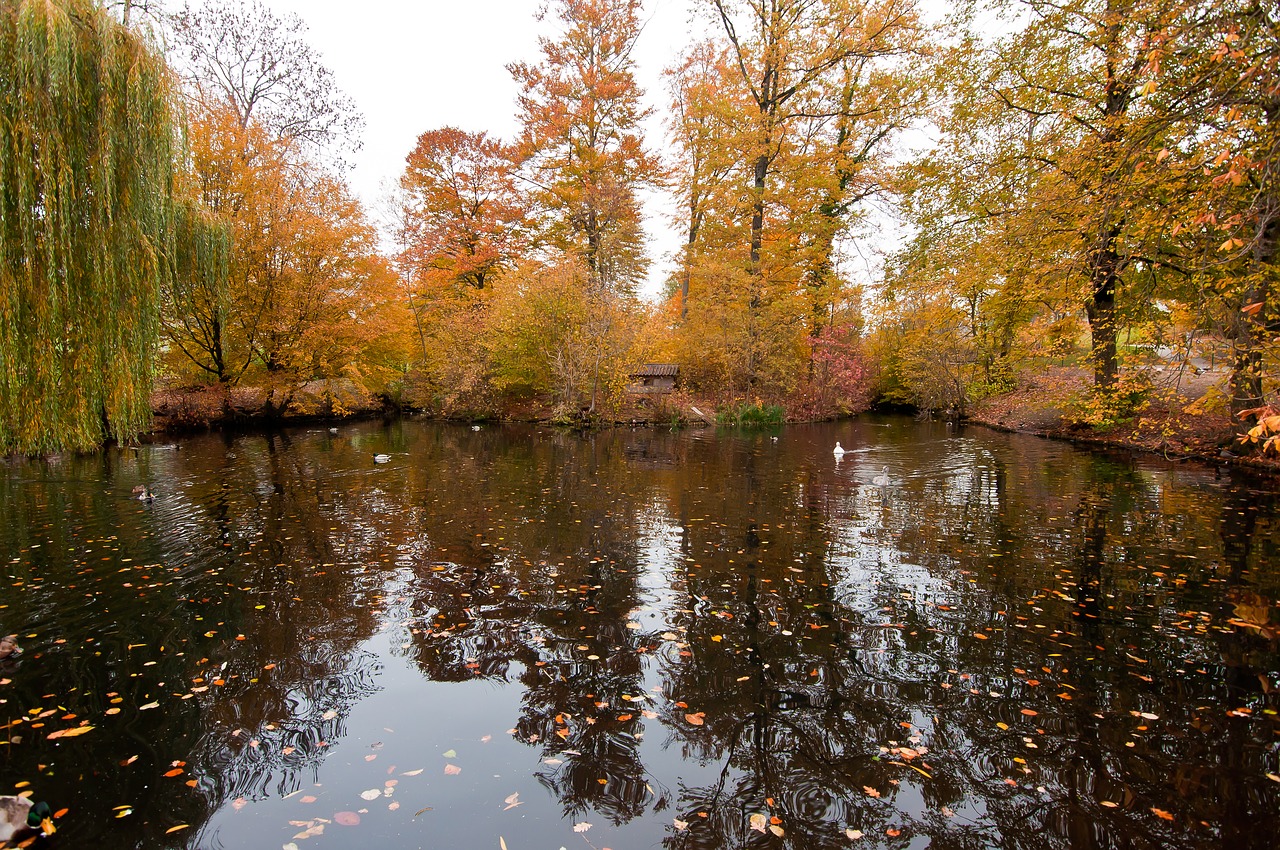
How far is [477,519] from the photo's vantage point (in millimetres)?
9461

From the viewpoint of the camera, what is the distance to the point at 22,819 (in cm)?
287

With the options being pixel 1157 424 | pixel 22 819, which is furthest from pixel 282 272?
pixel 1157 424

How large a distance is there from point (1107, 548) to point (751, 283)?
68.1 feet

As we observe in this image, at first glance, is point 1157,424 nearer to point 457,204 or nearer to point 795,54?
point 795,54


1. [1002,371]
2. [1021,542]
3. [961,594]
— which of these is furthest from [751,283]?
[961,594]

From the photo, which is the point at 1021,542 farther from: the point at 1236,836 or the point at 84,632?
the point at 84,632

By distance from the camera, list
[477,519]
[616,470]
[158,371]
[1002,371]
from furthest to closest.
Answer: [1002,371], [616,470], [477,519], [158,371]

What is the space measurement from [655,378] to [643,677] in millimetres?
25465

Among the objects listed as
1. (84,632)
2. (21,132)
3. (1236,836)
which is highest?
(21,132)

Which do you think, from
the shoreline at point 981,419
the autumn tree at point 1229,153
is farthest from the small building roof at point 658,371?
the autumn tree at point 1229,153

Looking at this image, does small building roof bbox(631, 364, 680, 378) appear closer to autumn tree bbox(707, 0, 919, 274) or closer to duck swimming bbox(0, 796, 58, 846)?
autumn tree bbox(707, 0, 919, 274)

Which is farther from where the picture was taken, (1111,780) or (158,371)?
(158,371)

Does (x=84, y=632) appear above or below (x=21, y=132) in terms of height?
below

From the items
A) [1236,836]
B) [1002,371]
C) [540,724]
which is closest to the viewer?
[1236,836]
